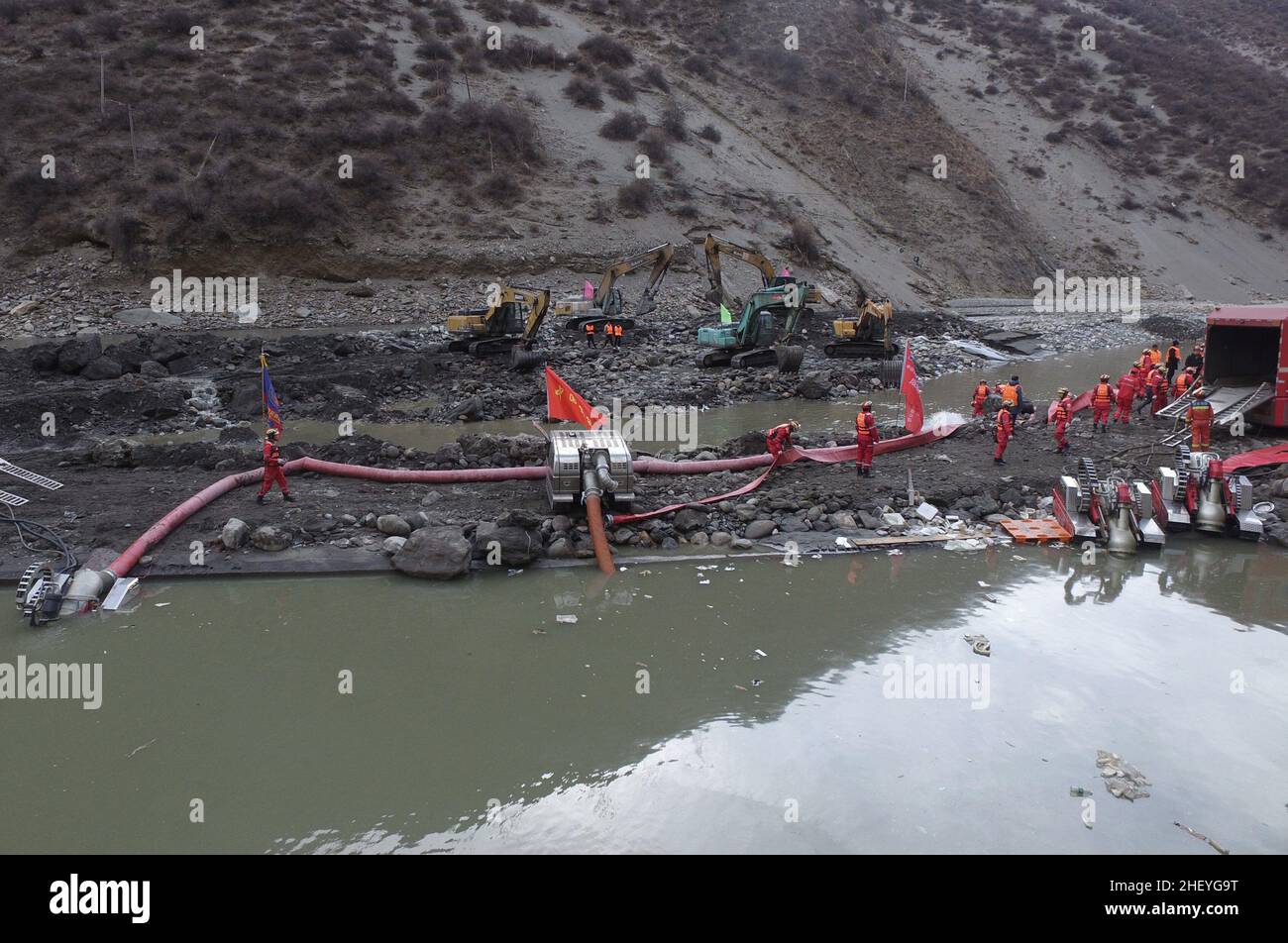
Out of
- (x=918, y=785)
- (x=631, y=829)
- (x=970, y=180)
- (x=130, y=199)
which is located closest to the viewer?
(x=631, y=829)

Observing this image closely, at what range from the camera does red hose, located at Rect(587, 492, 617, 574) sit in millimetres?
9562

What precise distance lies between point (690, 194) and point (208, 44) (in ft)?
77.0

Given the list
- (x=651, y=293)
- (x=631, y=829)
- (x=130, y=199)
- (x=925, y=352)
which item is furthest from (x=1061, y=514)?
(x=130, y=199)

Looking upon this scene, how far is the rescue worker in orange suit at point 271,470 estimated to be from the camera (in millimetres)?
10609

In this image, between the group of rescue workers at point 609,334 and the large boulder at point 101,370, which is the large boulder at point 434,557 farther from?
the group of rescue workers at point 609,334

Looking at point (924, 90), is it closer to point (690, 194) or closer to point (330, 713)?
point (690, 194)

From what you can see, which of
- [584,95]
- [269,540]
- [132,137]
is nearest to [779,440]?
[269,540]

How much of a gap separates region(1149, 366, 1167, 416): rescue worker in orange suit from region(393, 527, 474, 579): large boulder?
12914 mm

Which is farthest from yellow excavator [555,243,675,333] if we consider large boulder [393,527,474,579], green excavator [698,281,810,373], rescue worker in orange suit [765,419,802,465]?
large boulder [393,527,474,579]

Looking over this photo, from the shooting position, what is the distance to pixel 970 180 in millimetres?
45500

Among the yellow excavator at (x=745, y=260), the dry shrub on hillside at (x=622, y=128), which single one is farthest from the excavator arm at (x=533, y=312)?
the dry shrub on hillside at (x=622, y=128)

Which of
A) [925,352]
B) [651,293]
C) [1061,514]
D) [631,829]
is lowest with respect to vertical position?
[631,829]

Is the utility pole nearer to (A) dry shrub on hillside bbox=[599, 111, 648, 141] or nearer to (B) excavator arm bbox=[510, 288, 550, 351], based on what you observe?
(A) dry shrub on hillside bbox=[599, 111, 648, 141]

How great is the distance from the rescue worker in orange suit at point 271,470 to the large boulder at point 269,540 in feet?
3.63
